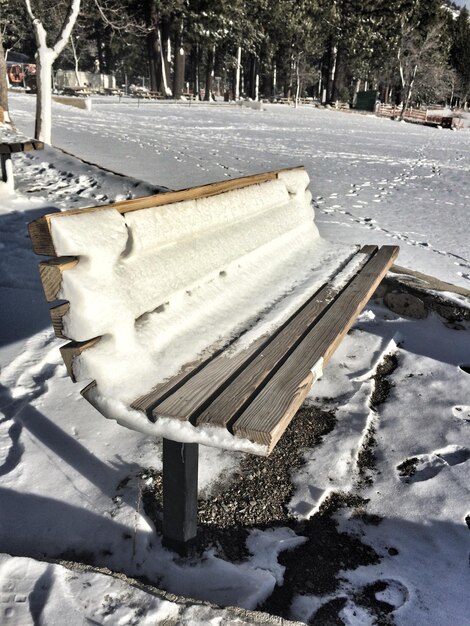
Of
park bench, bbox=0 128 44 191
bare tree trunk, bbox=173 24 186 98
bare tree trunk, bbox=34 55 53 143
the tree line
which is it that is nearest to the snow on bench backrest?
park bench, bbox=0 128 44 191

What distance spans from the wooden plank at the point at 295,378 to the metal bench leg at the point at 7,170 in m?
5.55

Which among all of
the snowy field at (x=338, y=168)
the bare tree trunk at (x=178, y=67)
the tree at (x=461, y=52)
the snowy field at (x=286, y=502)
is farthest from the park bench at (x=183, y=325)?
the tree at (x=461, y=52)

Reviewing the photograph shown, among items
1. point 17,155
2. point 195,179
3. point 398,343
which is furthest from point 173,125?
point 398,343

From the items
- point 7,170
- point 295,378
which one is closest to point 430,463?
point 295,378

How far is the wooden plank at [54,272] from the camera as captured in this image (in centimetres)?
173

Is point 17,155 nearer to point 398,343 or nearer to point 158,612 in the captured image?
point 398,343

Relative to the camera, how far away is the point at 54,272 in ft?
5.72

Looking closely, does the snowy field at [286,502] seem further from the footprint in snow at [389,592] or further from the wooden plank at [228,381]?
the wooden plank at [228,381]

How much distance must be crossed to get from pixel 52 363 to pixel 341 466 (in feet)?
5.88

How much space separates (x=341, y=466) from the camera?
2572 mm

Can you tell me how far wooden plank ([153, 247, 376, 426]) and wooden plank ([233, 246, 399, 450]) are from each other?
0.15ft

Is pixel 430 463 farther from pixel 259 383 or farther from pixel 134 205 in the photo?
pixel 134 205

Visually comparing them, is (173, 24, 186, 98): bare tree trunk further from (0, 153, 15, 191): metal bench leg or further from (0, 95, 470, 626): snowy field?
(0, 95, 470, 626): snowy field

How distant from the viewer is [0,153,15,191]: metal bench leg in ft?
23.2
